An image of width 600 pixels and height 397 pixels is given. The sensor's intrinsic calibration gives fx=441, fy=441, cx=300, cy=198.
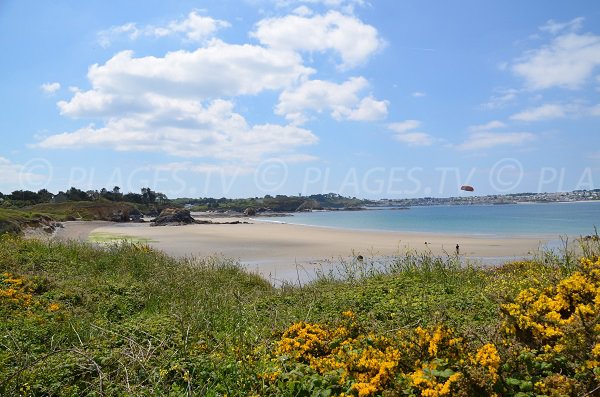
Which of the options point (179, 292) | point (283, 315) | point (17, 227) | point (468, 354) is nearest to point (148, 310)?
point (179, 292)

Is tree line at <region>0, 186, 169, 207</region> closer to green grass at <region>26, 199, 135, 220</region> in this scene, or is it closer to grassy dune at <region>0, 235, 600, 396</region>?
green grass at <region>26, 199, 135, 220</region>

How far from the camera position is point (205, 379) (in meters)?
4.25

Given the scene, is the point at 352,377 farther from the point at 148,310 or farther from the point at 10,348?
the point at 148,310

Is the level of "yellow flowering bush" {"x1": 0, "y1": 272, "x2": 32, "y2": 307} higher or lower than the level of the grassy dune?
lower

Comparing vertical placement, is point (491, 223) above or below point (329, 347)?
above

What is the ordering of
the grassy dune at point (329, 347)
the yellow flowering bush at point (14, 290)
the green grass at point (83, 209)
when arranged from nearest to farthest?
1. the grassy dune at point (329, 347)
2. the yellow flowering bush at point (14, 290)
3. the green grass at point (83, 209)

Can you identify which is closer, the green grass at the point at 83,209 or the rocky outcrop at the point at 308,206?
the green grass at the point at 83,209

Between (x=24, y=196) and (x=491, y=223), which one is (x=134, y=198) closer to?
(x=24, y=196)

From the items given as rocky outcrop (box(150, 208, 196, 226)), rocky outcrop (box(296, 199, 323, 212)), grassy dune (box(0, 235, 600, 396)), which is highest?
rocky outcrop (box(296, 199, 323, 212))

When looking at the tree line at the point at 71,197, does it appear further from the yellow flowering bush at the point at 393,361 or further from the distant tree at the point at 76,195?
the yellow flowering bush at the point at 393,361

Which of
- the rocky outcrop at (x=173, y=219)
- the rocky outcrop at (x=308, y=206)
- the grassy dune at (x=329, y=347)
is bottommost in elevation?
the rocky outcrop at (x=173, y=219)

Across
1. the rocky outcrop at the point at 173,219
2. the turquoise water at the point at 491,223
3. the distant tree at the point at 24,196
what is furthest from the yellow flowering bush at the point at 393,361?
the distant tree at the point at 24,196

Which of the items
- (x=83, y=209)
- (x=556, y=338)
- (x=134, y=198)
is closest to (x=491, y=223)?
(x=556, y=338)

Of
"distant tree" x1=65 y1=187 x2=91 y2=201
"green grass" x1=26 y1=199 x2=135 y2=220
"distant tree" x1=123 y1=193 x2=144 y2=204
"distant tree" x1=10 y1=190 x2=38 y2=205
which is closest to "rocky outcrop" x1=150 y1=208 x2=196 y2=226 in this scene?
"green grass" x1=26 y1=199 x2=135 y2=220
